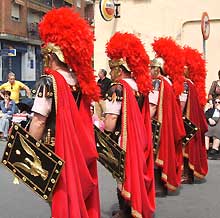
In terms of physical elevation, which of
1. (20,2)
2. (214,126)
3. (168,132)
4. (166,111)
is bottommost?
(214,126)

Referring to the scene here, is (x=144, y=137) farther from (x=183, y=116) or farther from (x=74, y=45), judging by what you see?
(x=183, y=116)

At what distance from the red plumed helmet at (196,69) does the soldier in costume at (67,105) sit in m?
3.57

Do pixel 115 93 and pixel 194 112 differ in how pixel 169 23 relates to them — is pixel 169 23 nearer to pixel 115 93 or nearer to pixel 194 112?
pixel 194 112

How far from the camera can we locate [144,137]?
199 inches

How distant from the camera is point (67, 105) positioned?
12.3 ft

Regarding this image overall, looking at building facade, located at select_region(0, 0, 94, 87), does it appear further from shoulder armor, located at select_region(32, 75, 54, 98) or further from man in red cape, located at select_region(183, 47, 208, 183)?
shoulder armor, located at select_region(32, 75, 54, 98)

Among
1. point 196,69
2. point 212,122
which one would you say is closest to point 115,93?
point 196,69

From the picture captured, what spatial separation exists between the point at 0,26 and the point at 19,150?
32236mm

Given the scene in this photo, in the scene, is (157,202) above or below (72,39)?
below

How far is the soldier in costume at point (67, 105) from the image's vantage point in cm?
367

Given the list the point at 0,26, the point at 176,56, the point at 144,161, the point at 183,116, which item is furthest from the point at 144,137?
the point at 0,26

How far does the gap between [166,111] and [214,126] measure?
12.5ft

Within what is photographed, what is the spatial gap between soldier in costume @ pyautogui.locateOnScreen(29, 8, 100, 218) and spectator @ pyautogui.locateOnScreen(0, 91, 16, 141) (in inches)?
337

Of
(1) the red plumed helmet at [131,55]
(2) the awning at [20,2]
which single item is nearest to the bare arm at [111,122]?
(1) the red plumed helmet at [131,55]
